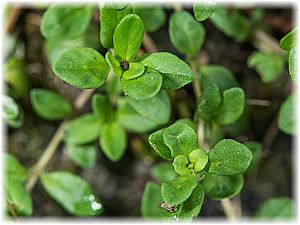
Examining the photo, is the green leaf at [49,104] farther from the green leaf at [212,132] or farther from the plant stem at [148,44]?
A: the green leaf at [212,132]

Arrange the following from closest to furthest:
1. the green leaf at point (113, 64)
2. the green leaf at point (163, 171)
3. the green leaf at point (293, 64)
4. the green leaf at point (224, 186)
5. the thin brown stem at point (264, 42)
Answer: the green leaf at point (293, 64), the green leaf at point (113, 64), the green leaf at point (224, 186), the green leaf at point (163, 171), the thin brown stem at point (264, 42)

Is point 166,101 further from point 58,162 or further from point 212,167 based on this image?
point 58,162

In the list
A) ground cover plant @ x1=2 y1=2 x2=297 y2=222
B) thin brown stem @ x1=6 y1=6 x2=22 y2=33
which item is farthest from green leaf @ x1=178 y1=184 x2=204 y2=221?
thin brown stem @ x1=6 y1=6 x2=22 y2=33

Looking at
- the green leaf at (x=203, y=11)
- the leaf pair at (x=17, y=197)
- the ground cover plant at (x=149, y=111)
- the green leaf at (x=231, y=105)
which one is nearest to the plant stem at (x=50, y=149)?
the ground cover plant at (x=149, y=111)

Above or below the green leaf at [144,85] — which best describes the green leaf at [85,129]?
below

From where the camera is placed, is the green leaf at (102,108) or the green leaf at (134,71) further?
the green leaf at (102,108)

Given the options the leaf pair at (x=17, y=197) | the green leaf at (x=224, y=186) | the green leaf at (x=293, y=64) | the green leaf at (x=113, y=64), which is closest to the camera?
the green leaf at (x=293, y=64)

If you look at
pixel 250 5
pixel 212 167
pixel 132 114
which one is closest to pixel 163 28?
pixel 250 5

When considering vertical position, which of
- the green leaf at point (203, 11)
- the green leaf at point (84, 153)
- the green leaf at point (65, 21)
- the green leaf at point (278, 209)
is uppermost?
the green leaf at point (203, 11)
